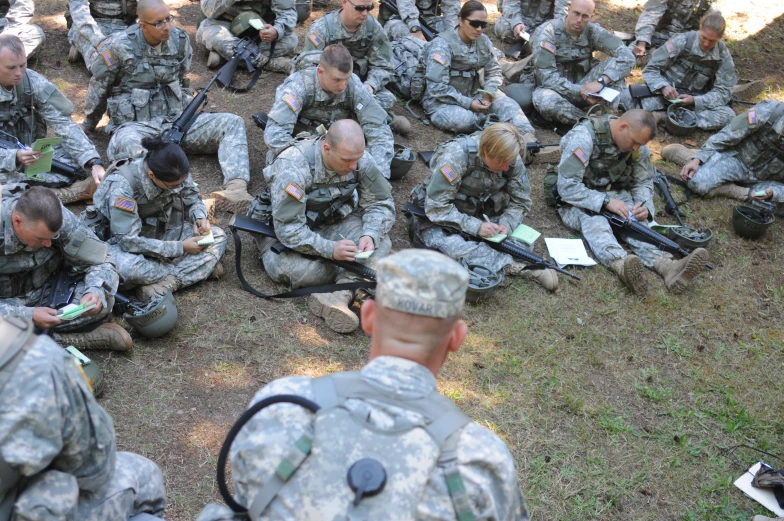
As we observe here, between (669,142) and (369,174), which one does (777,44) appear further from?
(369,174)

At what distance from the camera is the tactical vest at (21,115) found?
630 cm

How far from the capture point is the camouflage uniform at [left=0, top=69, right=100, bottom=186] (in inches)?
249

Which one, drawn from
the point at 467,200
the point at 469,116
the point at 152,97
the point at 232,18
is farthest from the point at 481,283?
the point at 232,18

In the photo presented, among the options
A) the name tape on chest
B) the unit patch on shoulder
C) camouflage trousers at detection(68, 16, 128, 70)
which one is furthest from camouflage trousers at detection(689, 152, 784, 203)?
camouflage trousers at detection(68, 16, 128, 70)

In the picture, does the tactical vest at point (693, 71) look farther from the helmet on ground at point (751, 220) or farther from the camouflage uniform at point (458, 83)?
the helmet on ground at point (751, 220)

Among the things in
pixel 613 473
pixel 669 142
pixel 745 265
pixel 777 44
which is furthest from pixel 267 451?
pixel 777 44

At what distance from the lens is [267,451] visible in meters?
2.16

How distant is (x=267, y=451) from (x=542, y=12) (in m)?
9.87

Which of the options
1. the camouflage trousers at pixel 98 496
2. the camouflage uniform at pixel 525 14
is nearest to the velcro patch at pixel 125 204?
the camouflage trousers at pixel 98 496

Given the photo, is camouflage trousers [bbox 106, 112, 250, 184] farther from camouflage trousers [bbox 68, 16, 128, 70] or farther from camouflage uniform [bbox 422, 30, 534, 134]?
camouflage uniform [bbox 422, 30, 534, 134]

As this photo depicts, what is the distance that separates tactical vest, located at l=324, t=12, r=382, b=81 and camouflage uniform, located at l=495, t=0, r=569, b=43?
10.5 feet

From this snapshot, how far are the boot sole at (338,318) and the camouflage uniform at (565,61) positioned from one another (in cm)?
474

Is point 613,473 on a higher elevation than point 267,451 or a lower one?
lower

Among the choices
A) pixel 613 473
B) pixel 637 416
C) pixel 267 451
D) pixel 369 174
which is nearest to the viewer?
pixel 267 451
